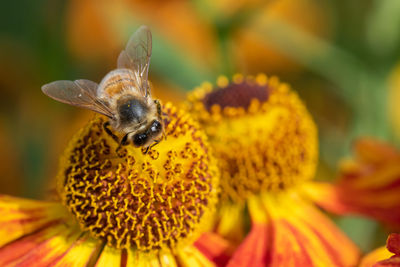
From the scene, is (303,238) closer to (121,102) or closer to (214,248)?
(214,248)

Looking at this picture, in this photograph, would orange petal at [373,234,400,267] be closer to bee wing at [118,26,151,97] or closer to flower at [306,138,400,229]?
flower at [306,138,400,229]

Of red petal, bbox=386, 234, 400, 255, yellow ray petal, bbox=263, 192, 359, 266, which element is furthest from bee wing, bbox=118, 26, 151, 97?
red petal, bbox=386, 234, 400, 255

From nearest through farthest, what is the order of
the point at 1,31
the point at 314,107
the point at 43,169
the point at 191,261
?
the point at 191,261, the point at 43,169, the point at 314,107, the point at 1,31

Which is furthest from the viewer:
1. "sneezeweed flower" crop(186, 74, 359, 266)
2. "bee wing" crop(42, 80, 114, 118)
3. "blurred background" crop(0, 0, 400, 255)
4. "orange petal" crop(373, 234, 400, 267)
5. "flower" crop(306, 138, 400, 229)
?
"blurred background" crop(0, 0, 400, 255)

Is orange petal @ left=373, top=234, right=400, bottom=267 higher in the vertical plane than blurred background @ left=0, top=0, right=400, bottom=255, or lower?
lower

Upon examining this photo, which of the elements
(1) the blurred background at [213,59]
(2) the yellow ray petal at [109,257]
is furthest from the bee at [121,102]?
(1) the blurred background at [213,59]

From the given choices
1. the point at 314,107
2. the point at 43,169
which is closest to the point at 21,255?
the point at 43,169

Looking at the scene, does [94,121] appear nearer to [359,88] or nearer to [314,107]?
[359,88]
